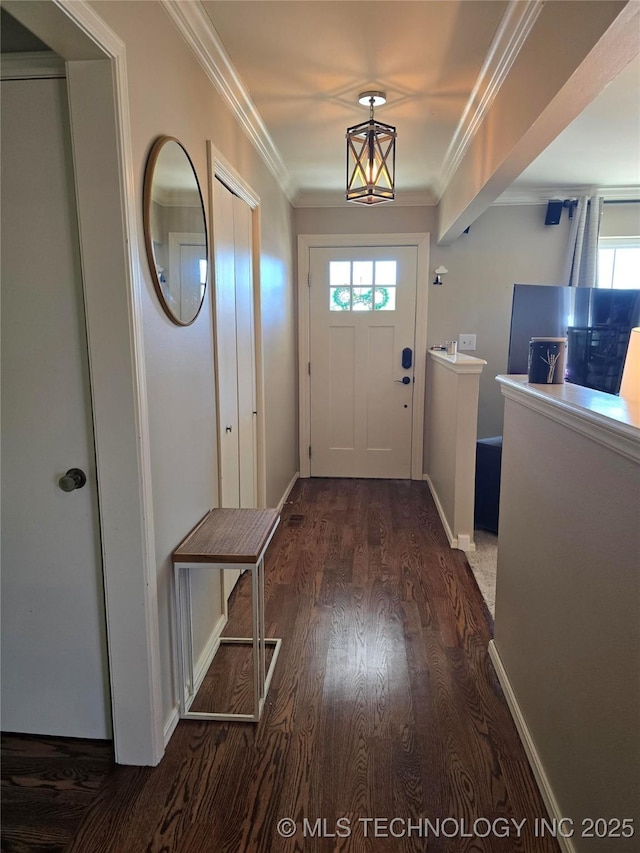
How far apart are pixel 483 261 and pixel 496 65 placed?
2409 mm

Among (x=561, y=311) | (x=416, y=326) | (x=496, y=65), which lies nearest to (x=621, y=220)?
(x=561, y=311)

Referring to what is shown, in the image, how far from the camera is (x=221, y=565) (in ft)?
5.76

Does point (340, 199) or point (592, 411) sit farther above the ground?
point (340, 199)

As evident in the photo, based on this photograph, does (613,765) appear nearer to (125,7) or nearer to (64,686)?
(64,686)

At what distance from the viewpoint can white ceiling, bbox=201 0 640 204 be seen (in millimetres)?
1810

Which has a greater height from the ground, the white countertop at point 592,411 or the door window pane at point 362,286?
the door window pane at point 362,286

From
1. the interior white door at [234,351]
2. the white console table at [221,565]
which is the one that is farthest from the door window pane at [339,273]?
the white console table at [221,565]

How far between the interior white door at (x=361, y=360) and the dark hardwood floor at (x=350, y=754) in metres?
2.09

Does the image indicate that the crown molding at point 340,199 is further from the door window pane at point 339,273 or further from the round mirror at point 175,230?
the round mirror at point 175,230

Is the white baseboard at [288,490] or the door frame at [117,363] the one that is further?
the white baseboard at [288,490]

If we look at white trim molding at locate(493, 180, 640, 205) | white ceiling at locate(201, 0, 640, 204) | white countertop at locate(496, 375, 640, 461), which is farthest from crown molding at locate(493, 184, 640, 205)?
white countertop at locate(496, 375, 640, 461)

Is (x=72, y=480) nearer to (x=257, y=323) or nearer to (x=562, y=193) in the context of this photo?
(x=257, y=323)

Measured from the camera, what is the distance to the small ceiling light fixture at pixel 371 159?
7.67 ft

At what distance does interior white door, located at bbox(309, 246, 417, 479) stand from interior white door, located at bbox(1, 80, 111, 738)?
323 cm
